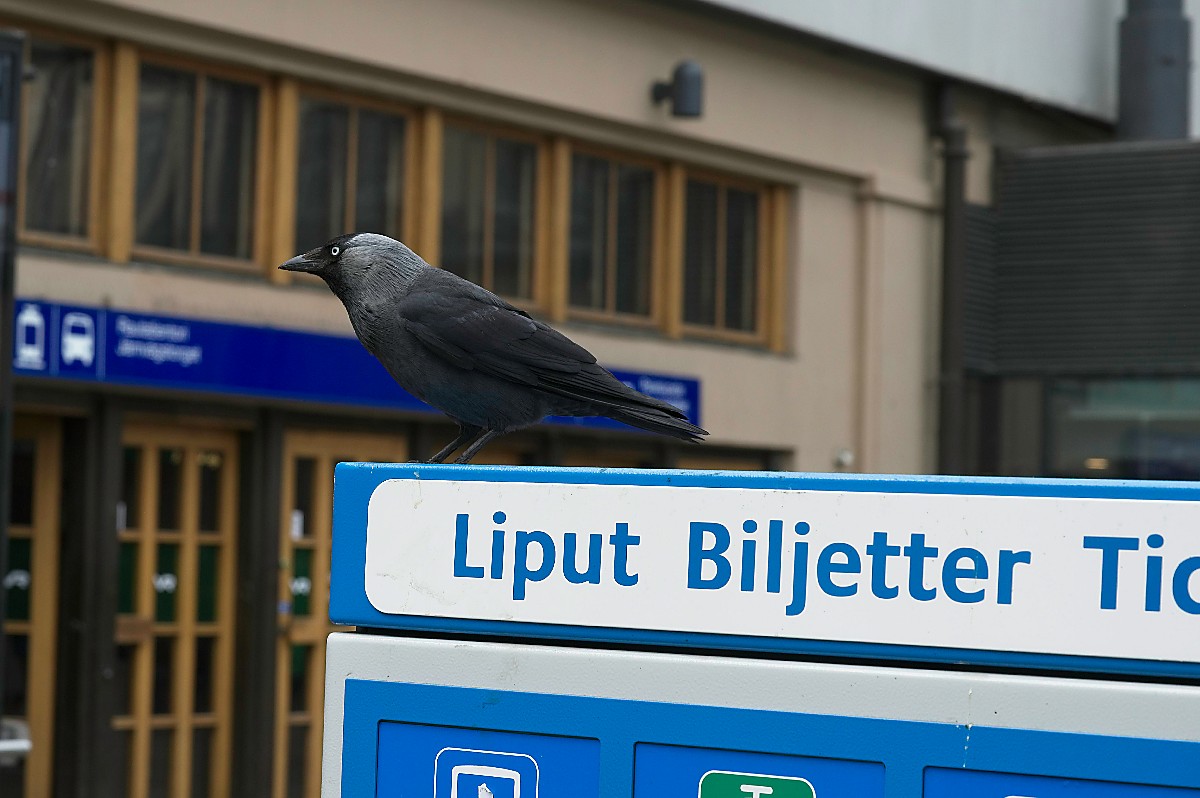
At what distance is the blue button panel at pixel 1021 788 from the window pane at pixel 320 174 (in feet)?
31.1

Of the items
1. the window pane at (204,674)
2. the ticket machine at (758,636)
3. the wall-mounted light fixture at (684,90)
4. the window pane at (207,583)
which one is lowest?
the window pane at (204,674)

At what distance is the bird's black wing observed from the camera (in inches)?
103

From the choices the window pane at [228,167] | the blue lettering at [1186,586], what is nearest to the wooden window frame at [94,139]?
the window pane at [228,167]

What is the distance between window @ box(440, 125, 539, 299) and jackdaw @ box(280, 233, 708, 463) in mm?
8867

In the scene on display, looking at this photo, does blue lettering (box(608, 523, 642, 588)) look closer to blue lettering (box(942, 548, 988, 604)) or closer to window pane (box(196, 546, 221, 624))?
blue lettering (box(942, 548, 988, 604))

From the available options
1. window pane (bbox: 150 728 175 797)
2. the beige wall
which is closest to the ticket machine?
the beige wall

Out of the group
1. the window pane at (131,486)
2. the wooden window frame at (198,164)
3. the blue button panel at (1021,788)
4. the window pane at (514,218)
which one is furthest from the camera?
the window pane at (514,218)

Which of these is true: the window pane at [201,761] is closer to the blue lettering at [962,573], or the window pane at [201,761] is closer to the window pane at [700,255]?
the window pane at [700,255]

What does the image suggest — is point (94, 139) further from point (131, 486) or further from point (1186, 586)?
point (1186, 586)

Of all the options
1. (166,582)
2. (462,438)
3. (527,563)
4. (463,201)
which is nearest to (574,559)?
(527,563)

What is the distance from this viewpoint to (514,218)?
12242mm

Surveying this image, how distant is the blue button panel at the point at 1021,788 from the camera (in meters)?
1.54

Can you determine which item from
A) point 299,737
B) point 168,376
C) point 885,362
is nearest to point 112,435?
point 168,376

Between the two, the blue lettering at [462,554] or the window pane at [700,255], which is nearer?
the blue lettering at [462,554]
